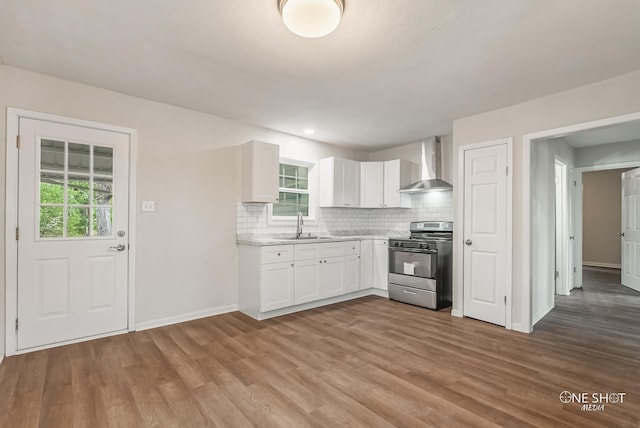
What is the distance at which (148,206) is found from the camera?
3.41 m

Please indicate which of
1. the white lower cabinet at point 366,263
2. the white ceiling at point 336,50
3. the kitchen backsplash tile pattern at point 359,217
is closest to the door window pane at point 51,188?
the white ceiling at point 336,50

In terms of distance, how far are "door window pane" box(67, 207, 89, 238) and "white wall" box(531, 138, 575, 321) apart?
4.60 m

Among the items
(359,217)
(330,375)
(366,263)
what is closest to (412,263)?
(366,263)

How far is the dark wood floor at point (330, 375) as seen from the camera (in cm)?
189

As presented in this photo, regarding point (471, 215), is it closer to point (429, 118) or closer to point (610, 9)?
point (429, 118)

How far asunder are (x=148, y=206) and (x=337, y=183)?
2.74 meters

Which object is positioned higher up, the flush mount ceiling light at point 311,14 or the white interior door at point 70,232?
the flush mount ceiling light at point 311,14

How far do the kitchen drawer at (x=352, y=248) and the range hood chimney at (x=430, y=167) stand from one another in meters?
1.16

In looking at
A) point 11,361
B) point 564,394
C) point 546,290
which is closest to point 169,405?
point 11,361

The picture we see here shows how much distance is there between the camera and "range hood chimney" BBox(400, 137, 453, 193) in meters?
4.81

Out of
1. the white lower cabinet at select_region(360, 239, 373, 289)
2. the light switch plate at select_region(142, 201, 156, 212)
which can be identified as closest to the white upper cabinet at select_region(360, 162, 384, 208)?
the white lower cabinet at select_region(360, 239, 373, 289)

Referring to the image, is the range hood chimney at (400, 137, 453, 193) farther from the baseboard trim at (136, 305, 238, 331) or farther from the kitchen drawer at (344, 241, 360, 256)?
the baseboard trim at (136, 305, 238, 331)

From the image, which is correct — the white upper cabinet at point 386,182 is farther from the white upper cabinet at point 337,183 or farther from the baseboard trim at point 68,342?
the baseboard trim at point 68,342

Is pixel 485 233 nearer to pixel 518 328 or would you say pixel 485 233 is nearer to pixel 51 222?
pixel 518 328
